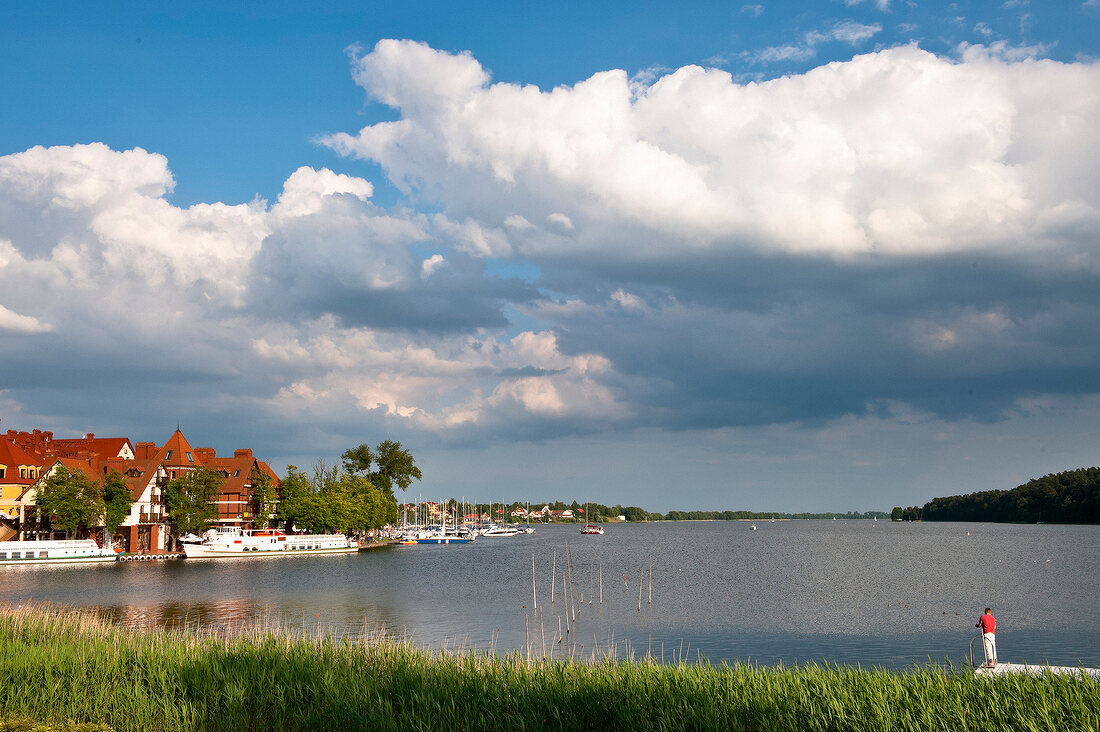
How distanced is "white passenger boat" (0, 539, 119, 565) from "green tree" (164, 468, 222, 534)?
41.2 ft

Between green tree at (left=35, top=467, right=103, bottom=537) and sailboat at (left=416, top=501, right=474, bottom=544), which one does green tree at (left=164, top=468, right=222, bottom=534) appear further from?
sailboat at (left=416, top=501, right=474, bottom=544)

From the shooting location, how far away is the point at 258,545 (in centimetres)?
11069

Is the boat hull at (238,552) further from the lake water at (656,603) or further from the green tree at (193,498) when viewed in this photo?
the lake water at (656,603)

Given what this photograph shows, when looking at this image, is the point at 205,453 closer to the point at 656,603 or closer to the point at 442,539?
the point at 442,539

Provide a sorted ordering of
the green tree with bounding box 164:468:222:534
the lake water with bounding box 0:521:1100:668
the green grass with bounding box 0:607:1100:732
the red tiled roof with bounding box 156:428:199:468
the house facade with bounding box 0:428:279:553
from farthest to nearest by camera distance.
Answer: the red tiled roof with bounding box 156:428:199:468 < the green tree with bounding box 164:468:222:534 < the house facade with bounding box 0:428:279:553 < the lake water with bounding box 0:521:1100:668 < the green grass with bounding box 0:607:1100:732

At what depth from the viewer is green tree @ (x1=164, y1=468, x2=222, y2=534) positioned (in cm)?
10856

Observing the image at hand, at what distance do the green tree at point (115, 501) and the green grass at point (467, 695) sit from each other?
89.3 metres

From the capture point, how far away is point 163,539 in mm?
111438

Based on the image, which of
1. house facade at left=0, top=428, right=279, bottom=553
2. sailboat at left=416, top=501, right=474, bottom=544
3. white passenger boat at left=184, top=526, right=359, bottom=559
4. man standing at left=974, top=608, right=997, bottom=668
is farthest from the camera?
sailboat at left=416, top=501, right=474, bottom=544

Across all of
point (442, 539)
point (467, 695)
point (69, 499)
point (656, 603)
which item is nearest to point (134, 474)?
point (69, 499)

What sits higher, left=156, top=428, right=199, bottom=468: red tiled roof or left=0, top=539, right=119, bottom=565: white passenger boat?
left=156, top=428, right=199, bottom=468: red tiled roof

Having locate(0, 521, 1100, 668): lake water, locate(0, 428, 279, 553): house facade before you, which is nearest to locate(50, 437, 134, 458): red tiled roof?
locate(0, 428, 279, 553): house facade

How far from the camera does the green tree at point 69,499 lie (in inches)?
3748

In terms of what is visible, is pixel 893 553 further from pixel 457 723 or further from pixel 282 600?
pixel 457 723
